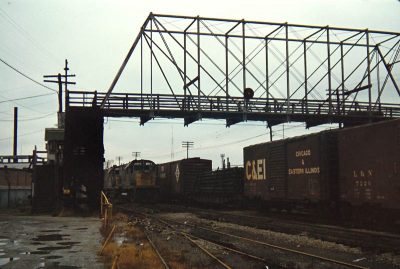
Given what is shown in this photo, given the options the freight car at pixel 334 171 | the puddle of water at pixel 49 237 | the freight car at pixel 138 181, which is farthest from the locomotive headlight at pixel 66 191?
the freight car at pixel 138 181

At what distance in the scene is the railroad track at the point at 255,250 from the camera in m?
10.4

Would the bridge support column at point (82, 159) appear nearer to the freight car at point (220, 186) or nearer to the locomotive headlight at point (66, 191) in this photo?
the locomotive headlight at point (66, 191)

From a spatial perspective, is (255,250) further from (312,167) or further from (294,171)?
(294,171)

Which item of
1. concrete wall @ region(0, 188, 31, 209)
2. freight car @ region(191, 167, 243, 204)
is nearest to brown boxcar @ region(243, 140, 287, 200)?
freight car @ region(191, 167, 243, 204)

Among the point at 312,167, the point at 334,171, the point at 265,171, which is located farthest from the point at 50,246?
the point at 265,171

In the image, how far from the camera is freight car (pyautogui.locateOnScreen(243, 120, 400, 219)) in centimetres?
1614

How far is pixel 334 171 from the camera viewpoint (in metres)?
19.5

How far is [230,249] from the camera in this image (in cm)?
1259

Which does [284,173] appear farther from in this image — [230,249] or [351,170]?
[230,249]

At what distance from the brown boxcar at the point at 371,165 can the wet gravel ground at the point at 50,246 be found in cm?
963

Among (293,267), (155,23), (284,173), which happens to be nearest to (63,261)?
(293,267)

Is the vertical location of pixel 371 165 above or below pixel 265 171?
below

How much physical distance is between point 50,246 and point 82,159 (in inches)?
529

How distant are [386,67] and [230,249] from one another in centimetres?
2935
